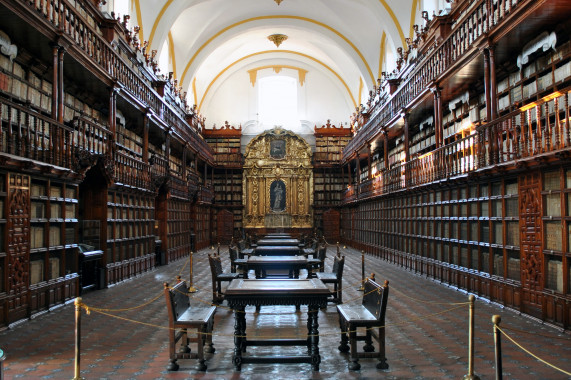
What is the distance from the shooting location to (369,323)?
4566 millimetres

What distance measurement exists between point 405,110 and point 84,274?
32.9 feet

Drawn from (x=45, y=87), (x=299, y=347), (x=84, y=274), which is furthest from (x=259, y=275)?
(x=45, y=87)

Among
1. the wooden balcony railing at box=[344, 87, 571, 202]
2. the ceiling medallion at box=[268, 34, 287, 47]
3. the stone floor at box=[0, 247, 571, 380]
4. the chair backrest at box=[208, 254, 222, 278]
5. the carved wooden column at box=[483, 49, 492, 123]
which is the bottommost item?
the stone floor at box=[0, 247, 571, 380]

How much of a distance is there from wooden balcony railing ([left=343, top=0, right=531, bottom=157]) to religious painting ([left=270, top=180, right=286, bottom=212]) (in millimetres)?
12173

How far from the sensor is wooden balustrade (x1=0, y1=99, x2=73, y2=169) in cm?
643

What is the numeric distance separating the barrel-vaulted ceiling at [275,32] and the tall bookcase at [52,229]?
11.7 m

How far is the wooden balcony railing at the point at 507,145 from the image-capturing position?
5996mm

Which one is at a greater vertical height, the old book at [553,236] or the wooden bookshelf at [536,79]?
the wooden bookshelf at [536,79]

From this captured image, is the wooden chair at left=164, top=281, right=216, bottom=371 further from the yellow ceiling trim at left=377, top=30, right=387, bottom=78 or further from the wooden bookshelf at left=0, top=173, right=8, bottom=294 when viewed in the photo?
the yellow ceiling trim at left=377, top=30, right=387, bottom=78

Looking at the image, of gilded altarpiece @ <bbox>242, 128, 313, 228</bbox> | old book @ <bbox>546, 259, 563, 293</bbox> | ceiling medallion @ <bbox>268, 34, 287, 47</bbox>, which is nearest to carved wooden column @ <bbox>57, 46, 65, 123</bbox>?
old book @ <bbox>546, 259, 563, 293</bbox>

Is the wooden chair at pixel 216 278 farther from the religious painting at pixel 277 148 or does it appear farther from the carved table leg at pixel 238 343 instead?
the religious painting at pixel 277 148

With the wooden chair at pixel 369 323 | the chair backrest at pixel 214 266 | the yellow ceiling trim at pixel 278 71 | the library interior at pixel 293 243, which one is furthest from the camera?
the yellow ceiling trim at pixel 278 71

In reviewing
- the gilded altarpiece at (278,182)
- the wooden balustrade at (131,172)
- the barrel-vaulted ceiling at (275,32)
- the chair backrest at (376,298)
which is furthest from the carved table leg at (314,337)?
the gilded altarpiece at (278,182)

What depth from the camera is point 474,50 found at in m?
9.08
